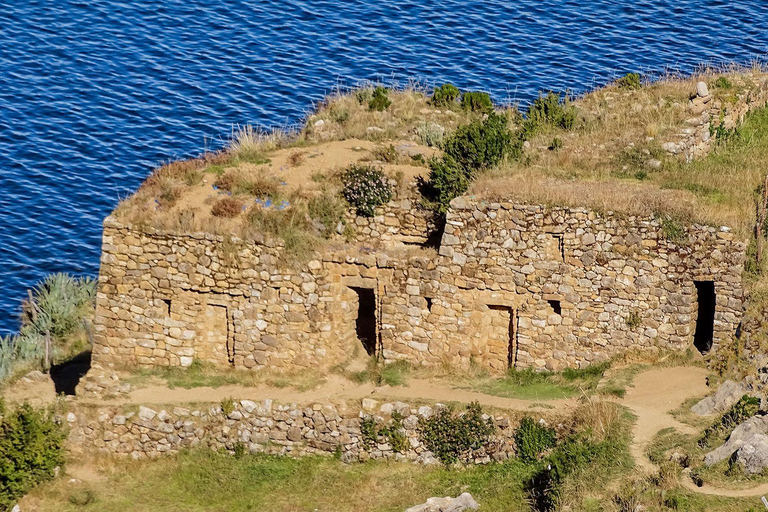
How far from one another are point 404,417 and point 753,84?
1405cm

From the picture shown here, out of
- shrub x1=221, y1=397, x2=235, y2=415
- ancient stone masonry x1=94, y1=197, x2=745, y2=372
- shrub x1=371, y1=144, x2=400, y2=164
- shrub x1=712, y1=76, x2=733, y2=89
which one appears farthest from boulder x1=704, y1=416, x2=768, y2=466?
shrub x1=712, y1=76, x2=733, y2=89

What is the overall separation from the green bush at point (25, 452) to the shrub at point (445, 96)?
13173mm

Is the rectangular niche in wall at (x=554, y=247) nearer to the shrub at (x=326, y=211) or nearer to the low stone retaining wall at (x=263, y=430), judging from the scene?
the low stone retaining wall at (x=263, y=430)

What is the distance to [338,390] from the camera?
96.8ft

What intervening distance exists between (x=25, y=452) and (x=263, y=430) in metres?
4.85

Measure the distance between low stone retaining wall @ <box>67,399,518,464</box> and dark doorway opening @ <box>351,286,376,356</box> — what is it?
7.84 feet

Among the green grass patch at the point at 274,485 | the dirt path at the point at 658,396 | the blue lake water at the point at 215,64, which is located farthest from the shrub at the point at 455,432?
the blue lake water at the point at 215,64

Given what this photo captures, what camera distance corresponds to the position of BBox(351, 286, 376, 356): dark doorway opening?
31.0 m

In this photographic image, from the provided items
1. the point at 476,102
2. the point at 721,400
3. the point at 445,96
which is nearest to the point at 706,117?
the point at 476,102

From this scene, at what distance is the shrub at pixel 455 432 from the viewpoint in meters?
28.3

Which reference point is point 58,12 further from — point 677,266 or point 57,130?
point 677,266

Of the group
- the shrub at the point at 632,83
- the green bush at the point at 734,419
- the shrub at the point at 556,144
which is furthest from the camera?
the shrub at the point at 632,83

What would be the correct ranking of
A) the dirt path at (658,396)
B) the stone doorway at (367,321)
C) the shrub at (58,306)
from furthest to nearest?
the shrub at (58,306)
the stone doorway at (367,321)
the dirt path at (658,396)

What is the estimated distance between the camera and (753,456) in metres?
24.5
